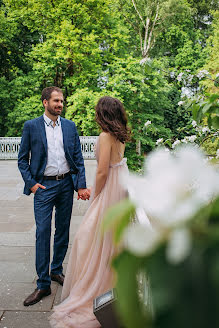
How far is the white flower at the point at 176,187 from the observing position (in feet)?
1.21

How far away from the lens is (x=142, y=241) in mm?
351

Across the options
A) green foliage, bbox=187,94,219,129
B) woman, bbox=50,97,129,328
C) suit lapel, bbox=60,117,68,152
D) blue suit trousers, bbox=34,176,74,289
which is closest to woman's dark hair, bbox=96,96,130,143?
woman, bbox=50,97,129,328

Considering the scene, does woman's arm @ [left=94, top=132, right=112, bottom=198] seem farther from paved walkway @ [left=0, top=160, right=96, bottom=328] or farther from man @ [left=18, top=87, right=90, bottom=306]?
paved walkway @ [left=0, top=160, right=96, bottom=328]

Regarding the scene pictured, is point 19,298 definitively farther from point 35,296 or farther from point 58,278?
point 58,278

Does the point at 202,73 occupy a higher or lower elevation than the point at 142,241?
higher

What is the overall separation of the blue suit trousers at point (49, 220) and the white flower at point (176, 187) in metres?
3.31

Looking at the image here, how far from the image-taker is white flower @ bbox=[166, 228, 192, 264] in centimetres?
32

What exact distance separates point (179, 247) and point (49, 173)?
3.48 metres

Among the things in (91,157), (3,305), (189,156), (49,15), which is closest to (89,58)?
(49,15)

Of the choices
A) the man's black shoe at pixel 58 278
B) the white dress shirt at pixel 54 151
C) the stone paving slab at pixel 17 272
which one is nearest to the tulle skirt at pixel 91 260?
the man's black shoe at pixel 58 278

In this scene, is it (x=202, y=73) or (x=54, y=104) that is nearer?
(x=54, y=104)

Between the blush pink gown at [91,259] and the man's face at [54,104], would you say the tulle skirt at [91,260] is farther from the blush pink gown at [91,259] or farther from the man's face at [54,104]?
the man's face at [54,104]

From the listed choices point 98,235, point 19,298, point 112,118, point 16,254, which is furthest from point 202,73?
point 16,254

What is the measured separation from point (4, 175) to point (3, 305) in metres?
10.0
